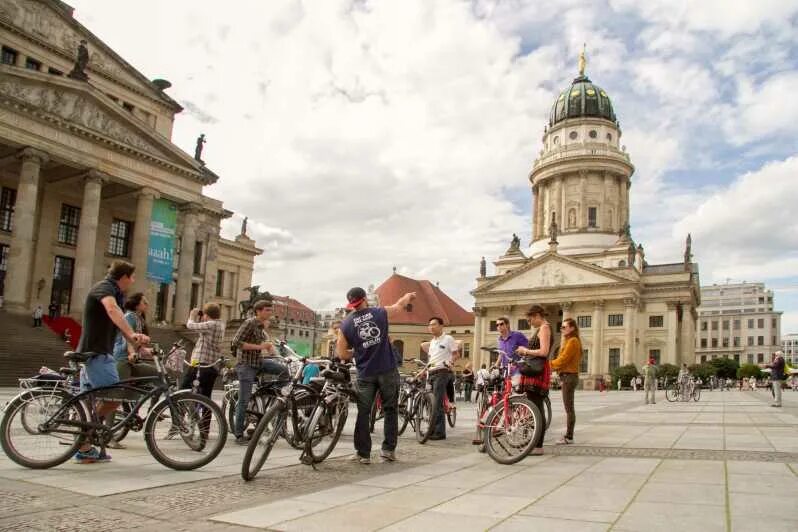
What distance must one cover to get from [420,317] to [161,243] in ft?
204


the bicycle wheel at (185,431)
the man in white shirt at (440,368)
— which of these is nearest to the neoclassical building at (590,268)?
the man in white shirt at (440,368)

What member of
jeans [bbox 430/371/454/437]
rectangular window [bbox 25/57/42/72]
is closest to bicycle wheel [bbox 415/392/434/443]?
jeans [bbox 430/371/454/437]

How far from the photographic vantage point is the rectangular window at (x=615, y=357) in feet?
227

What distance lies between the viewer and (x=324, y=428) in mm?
7316

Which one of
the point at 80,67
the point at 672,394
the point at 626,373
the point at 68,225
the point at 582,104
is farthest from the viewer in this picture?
the point at 582,104

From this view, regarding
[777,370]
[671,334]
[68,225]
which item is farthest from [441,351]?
[671,334]

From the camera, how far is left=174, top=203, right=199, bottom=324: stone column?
118ft

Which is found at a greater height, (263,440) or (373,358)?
(373,358)

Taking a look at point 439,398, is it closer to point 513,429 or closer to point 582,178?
point 513,429

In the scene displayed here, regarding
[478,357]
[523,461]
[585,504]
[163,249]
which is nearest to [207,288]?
[163,249]

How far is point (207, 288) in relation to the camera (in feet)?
136

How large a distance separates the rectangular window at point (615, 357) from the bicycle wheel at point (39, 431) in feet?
225

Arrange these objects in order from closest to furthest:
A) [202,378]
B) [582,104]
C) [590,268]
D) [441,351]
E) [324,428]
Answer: [324,428]
[202,378]
[441,351]
[590,268]
[582,104]

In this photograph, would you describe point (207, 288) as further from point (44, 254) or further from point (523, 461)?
point (523, 461)
